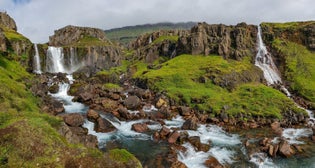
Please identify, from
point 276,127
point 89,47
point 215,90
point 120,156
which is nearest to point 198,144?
point 120,156

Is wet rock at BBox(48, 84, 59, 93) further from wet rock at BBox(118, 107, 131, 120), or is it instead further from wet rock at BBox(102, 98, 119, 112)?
wet rock at BBox(118, 107, 131, 120)

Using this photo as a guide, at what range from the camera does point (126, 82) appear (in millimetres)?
86312

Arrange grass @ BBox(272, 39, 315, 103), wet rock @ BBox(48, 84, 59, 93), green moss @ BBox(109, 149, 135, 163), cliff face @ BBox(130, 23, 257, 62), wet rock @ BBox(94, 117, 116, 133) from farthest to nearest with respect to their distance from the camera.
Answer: cliff face @ BBox(130, 23, 257, 62) < grass @ BBox(272, 39, 315, 103) < wet rock @ BBox(48, 84, 59, 93) < wet rock @ BBox(94, 117, 116, 133) < green moss @ BBox(109, 149, 135, 163)

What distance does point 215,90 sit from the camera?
63969 millimetres

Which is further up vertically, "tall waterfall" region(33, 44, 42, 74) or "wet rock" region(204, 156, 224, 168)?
"tall waterfall" region(33, 44, 42, 74)

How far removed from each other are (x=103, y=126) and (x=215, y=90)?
3285cm

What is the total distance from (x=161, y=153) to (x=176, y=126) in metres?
13.2

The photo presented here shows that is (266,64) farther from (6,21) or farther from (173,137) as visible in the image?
(6,21)

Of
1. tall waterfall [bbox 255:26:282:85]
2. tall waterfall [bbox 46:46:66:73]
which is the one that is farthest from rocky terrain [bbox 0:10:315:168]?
tall waterfall [bbox 255:26:282:85]

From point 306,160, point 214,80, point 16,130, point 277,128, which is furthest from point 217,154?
point 214,80

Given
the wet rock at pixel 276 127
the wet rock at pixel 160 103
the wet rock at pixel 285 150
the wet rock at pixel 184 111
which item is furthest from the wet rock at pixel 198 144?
the wet rock at pixel 160 103

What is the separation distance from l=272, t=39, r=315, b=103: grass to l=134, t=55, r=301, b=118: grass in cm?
1067

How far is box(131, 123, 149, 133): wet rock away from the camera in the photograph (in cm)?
4225

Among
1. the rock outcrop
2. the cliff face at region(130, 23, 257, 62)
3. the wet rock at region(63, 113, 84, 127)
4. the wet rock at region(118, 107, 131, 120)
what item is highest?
the rock outcrop
